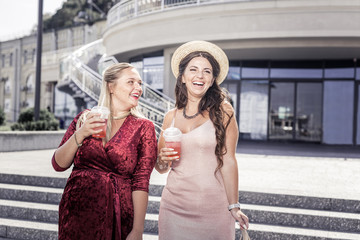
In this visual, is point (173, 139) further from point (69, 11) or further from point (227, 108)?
point (69, 11)

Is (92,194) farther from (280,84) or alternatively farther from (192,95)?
(280,84)

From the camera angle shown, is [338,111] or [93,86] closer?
[93,86]

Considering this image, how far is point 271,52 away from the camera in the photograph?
15.8 meters

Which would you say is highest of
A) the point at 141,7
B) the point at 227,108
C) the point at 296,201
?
the point at 141,7

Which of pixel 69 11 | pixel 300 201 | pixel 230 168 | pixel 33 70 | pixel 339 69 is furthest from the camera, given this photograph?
pixel 69 11

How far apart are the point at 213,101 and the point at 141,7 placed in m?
14.6

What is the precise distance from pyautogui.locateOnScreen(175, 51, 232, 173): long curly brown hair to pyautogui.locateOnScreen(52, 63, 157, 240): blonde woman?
16.9 inches

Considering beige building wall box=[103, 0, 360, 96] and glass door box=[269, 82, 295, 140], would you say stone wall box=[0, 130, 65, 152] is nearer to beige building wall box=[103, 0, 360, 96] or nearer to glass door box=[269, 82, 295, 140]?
beige building wall box=[103, 0, 360, 96]

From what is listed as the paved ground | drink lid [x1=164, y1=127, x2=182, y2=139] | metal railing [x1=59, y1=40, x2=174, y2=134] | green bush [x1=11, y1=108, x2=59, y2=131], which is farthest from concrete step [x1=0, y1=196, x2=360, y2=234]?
metal railing [x1=59, y1=40, x2=174, y2=134]

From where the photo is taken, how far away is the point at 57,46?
127ft

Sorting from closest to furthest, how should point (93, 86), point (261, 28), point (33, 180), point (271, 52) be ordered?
1. point (33, 180)
2. point (261, 28)
3. point (93, 86)
4. point (271, 52)

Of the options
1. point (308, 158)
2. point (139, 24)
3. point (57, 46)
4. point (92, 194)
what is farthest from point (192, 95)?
point (57, 46)

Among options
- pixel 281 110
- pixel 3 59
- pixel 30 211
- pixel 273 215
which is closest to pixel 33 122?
pixel 30 211

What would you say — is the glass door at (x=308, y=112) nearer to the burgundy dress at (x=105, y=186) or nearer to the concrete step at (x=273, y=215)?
the concrete step at (x=273, y=215)
